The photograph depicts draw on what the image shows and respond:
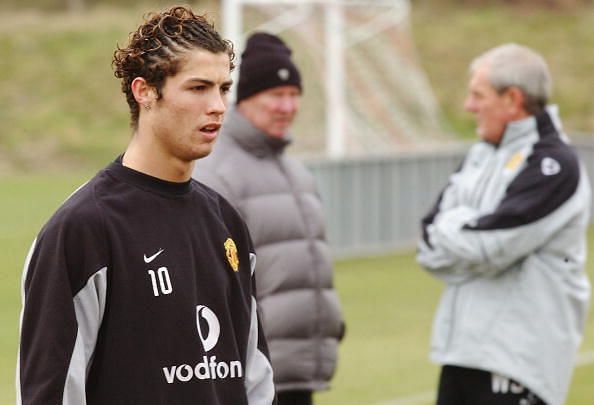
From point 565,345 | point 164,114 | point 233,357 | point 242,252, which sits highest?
point 164,114

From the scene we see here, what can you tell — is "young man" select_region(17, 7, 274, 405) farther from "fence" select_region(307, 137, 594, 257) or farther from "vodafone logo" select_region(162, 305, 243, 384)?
"fence" select_region(307, 137, 594, 257)

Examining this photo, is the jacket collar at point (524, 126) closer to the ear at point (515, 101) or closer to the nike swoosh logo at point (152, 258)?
the ear at point (515, 101)

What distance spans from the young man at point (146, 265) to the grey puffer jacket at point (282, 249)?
198 cm

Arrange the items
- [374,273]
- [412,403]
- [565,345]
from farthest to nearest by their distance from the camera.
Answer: [374,273] < [412,403] < [565,345]

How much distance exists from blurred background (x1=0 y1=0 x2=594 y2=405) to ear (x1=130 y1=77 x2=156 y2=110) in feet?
1.22

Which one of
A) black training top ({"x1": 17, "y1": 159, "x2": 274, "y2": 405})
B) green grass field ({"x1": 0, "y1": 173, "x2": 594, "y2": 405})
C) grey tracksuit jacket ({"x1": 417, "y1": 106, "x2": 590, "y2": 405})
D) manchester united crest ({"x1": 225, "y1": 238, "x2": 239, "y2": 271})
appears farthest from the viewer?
green grass field ({"x1": 0, "y1": 173, "x2": 594, "y2": 405})

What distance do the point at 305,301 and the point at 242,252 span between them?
6.52 ft

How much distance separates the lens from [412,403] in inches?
349

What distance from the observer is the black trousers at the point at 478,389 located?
536 cm

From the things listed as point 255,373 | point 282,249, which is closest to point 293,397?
point 282,249

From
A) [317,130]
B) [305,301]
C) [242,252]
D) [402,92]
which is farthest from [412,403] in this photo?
[402,92]

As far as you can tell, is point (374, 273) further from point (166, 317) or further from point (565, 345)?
point (166, 317)

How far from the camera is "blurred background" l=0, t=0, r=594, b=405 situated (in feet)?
38.1

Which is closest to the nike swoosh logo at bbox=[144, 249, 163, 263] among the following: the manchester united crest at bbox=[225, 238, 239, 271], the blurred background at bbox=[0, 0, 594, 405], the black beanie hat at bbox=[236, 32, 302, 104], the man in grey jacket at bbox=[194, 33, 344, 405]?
the manchester united crest at bbox=[225, 238, 239, 271]
